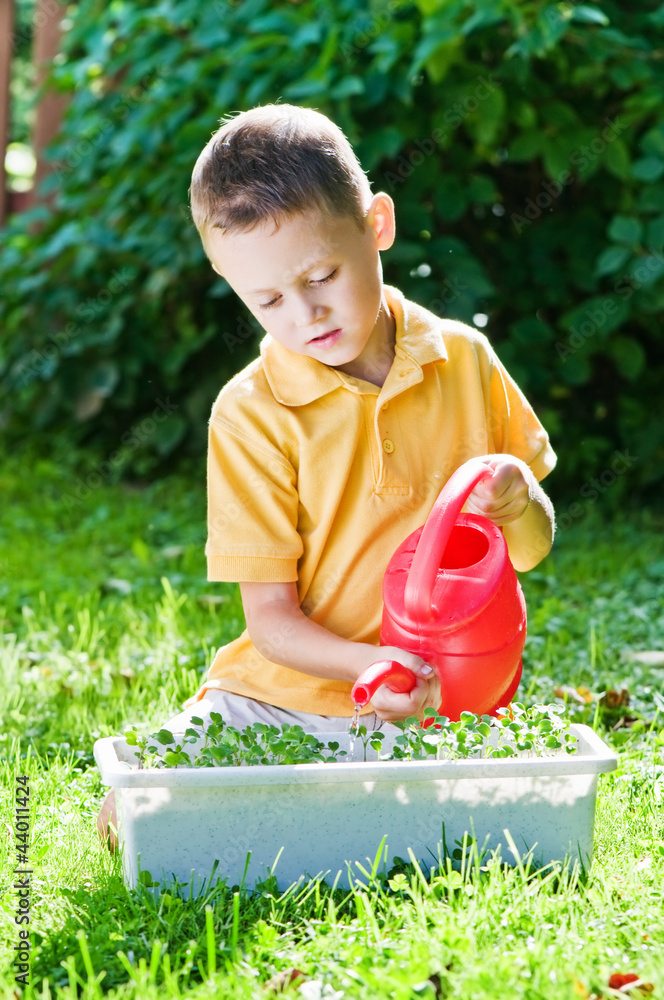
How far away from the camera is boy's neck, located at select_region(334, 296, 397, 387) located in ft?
6.35

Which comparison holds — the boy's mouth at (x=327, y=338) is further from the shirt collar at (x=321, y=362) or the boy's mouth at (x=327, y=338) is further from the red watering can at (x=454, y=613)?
the red watering can at (x=454, y=613)

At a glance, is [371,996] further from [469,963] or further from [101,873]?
[101,873]

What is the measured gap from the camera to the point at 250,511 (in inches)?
74.5

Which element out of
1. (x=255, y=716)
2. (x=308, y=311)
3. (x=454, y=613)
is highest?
(x=308, y=311)

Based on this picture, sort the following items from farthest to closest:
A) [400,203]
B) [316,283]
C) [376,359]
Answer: [400,203] → [376,359] → [316,283]

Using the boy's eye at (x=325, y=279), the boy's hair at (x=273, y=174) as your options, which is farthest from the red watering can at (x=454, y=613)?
the boy's hair at (x=273, y=174)

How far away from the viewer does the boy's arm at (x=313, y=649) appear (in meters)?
1.63

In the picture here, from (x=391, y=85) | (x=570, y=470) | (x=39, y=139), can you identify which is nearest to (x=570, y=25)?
(x=391, y=85)

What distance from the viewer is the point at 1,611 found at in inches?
120

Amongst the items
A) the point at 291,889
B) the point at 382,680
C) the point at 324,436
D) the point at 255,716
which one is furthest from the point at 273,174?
the point at 291,889

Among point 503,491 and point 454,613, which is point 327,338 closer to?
point 503,491

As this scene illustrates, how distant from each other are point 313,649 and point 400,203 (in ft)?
7.61

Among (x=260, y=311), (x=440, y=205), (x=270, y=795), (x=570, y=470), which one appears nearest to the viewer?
(x=270, y=795)

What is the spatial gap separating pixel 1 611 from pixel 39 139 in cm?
294
